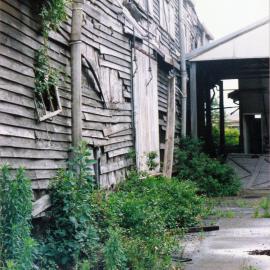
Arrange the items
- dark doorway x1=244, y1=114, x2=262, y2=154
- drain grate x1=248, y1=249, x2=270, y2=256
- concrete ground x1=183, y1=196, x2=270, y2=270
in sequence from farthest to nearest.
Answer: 1. dark doorway x1=244, y1=114, x2=262, y2=154
2. drain grate x1=248, y1=249, x2=270, y2=256
3. concrete ground x1=183, y1=196, x2=270, y2=270

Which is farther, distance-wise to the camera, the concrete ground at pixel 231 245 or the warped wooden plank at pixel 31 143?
the concrete ground at pixel 231 245

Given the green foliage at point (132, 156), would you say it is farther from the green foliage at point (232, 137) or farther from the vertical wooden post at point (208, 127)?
the green foliage at point (232, 137)

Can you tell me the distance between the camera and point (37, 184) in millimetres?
6805

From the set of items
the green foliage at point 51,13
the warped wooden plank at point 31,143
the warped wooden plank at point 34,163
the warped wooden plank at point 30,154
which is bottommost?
the warped wooden plank at point 34,163

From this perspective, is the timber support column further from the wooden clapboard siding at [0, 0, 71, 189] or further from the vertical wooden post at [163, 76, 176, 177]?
the vertical wooden post at [163, 76, 176, 177]

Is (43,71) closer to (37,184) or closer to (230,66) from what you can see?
(37,184)

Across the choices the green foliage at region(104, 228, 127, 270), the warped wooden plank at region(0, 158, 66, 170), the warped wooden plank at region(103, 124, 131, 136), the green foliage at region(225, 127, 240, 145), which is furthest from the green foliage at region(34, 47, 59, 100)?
the green foliage at region(225, 127, 240, 145)

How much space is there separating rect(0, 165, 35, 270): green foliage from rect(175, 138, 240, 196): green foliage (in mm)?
10938

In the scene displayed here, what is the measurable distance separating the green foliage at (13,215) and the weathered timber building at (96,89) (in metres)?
0.99

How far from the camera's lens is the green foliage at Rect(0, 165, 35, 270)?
492cm

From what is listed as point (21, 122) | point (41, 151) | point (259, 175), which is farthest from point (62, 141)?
point (259, 175)

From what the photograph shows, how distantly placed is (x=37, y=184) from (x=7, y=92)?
1.23 m

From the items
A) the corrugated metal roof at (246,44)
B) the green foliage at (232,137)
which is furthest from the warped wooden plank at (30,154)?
the green foliage at (232,137)

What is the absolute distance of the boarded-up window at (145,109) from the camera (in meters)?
12.2
